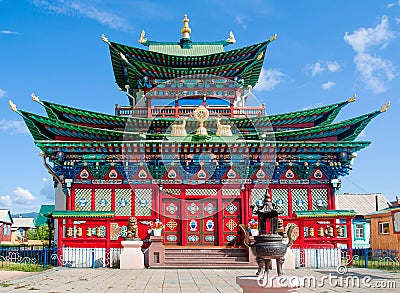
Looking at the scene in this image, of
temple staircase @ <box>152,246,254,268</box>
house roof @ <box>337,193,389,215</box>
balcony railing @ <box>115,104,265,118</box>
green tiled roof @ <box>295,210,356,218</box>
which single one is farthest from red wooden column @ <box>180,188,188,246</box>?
house roof @ <box>337,193,389,215</box>

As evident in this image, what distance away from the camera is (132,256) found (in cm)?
2303

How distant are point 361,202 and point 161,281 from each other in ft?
136

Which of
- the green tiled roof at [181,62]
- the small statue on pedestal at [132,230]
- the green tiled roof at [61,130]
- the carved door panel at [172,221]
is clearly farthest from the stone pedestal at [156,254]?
the green tiled roof at [181,62]

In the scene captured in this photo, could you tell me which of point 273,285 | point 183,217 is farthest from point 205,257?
point 273,285

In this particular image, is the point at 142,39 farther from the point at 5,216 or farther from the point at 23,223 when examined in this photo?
the point at 23,223

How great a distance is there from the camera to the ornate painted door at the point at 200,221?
25859mm

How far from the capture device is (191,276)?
19.5m

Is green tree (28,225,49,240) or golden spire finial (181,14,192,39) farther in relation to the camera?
green tree (28,225,49,240)

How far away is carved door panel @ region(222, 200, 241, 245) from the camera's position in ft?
84.7

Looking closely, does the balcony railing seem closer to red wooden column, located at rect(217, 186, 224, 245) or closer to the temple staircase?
red wooden column, located at rect(217, 186, 224, 245)

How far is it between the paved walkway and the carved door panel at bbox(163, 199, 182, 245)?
3639 mm

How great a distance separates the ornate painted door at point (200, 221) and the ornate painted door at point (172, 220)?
0.40 meters

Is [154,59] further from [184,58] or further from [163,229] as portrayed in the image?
[163,229]

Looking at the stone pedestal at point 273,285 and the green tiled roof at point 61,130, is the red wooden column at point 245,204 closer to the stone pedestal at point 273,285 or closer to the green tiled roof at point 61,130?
the green tiled roof at point 61,130
